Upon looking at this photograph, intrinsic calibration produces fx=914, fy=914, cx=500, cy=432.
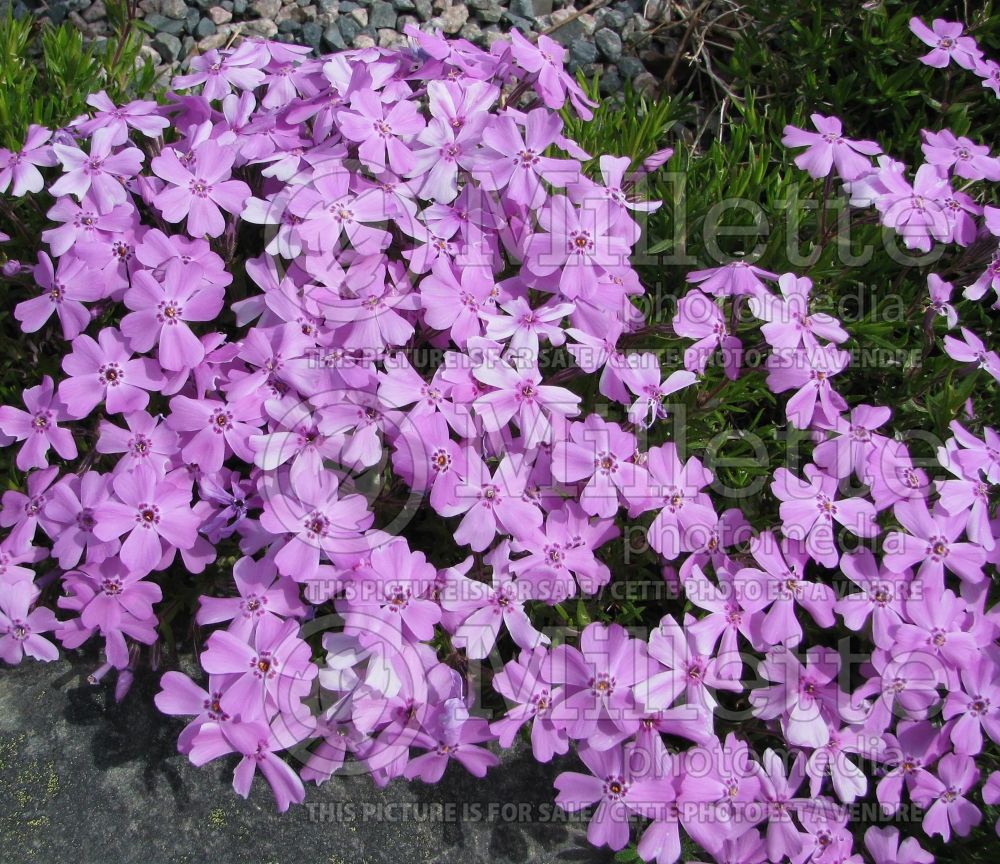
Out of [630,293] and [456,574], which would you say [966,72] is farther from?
[456,574]

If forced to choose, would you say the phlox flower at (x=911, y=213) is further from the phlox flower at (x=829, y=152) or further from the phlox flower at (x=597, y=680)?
the phlox flower at (x=597, y=680)

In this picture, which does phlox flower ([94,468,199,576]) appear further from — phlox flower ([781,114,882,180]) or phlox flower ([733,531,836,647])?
phlox flower ([781,114,882,180])

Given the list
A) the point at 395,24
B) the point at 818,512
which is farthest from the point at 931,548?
the point at 395,24

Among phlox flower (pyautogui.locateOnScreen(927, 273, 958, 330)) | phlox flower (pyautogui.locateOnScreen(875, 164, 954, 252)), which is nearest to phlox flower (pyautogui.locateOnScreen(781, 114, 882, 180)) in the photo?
phlox flower (pyautogui.locateOnScreen(875, 164, 954, 252))

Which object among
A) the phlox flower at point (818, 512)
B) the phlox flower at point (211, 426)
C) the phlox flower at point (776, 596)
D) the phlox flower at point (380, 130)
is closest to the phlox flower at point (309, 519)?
the phlox flower at point (211, 426)

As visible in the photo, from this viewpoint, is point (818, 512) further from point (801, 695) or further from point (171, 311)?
point (171, 311)
